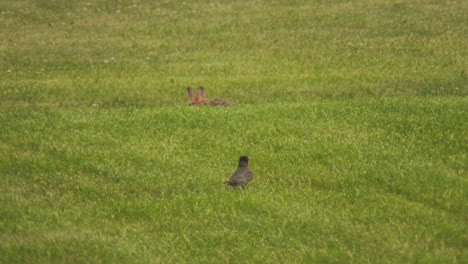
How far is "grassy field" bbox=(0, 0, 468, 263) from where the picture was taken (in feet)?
27.1

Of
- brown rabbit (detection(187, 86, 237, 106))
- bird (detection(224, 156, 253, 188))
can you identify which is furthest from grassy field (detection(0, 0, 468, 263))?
brown rabbit (detection(187, 86, 237, 106))

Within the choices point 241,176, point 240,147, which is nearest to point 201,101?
point 240,147

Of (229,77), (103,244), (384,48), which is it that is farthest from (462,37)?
(103,244)

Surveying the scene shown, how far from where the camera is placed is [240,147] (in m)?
12.0

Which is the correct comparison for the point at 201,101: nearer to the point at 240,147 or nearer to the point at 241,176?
the point at 240,147

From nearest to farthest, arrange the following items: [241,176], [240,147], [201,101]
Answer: [241,176], [240,147], [201,101]

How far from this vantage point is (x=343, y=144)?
11859 mm

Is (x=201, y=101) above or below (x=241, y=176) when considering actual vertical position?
below

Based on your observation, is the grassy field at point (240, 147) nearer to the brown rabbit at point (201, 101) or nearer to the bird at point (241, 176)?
the bird at point (241, 176)

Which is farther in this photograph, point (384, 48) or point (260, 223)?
point (384, 48)

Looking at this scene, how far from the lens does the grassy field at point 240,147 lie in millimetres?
8258

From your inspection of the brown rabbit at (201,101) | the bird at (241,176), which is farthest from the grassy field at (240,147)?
the brown rabbit at (201,101)

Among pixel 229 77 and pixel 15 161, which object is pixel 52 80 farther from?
pixel 15 161

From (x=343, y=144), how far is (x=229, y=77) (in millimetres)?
7440
